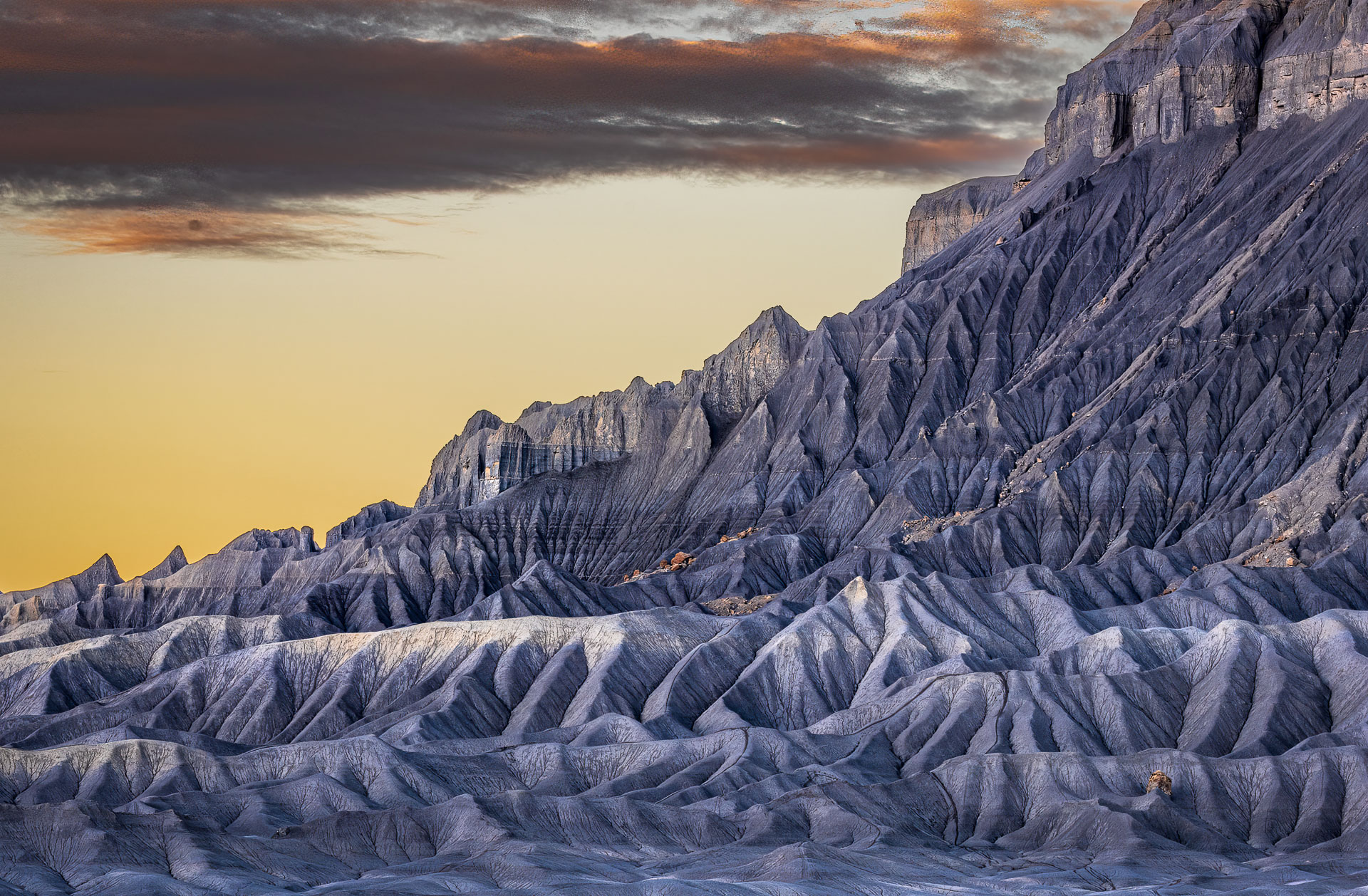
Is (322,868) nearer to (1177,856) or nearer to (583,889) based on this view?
(583,889)

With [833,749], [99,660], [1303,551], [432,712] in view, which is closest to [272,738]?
[432,712]

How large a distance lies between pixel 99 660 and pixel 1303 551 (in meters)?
98.3

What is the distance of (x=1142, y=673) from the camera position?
140750 millimetres

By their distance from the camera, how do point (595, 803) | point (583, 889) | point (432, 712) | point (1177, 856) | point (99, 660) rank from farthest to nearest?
point (99, 660) → point (432, 712) → point (595, 803) → point (1177, 856) → point (583, 889)

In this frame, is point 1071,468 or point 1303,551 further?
point 1071,468

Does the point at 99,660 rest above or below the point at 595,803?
below

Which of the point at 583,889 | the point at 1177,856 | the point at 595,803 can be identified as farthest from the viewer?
the point at 595,803

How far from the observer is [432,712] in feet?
514

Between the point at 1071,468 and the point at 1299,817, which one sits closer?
the point at 1299,817

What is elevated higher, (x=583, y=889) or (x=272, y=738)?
(x=583, y=889)

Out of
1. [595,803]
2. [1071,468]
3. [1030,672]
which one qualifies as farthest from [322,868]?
[1071,468]

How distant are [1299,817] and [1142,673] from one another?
985 inches

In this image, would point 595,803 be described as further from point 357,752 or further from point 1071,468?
point 1071,468

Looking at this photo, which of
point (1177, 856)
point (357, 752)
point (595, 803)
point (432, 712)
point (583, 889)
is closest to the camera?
point (583, 889)
